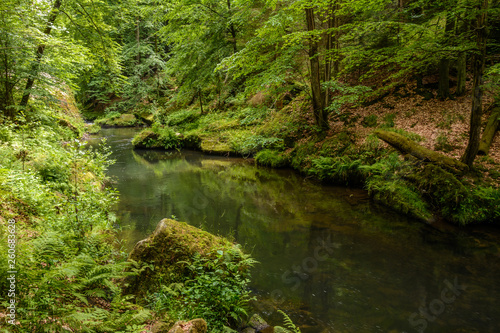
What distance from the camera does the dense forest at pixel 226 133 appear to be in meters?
3.06

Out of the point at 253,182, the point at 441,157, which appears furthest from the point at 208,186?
the point at 441,157

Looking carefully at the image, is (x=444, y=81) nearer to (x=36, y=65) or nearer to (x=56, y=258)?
(x=56, y=258)

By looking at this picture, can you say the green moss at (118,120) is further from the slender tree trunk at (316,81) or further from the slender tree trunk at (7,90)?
the slender tree trunk at (316,81)

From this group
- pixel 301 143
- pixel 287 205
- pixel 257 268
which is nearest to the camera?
pixel 257 268

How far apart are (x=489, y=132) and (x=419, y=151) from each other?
2.17 m

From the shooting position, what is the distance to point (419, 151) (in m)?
7.91

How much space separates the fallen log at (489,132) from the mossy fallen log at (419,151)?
3.77 feet

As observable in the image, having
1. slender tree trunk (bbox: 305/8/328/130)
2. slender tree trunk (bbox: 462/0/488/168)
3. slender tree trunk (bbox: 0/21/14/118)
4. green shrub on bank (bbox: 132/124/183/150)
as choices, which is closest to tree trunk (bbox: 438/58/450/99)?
slender tree trunk (bbox: 462/0/488/168)

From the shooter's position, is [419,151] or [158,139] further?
[158,139]

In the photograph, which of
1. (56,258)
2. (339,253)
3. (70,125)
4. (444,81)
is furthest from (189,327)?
(70,125)

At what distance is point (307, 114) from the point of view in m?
13.2

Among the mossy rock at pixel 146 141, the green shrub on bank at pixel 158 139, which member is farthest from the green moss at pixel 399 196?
the mossy rock at pixel 146 141

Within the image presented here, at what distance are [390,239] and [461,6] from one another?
5652 mm

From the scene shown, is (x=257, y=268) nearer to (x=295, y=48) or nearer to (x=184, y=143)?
(x=295, y=48)
